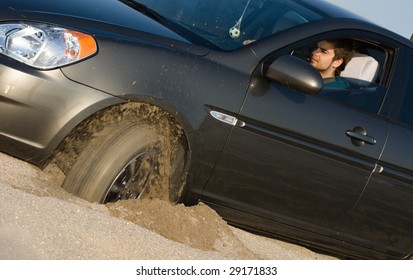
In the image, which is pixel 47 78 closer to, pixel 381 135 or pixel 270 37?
pixel 270 37

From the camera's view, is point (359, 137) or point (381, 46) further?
point (381, 46)

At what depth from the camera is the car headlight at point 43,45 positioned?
5023mm

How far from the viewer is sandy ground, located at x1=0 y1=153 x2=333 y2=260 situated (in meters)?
4.51

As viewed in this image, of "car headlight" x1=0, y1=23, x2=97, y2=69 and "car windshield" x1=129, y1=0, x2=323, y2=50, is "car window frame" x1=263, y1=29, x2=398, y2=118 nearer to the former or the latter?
"car windshield" x1=129, y1=0, x2=323, y2=50

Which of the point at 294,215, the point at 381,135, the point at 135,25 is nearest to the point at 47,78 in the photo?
the point at 135,25

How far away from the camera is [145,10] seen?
19.7 ft

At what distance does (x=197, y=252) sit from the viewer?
5.34m

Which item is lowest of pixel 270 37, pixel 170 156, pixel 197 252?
pixel 197 252

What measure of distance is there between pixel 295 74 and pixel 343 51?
923mm

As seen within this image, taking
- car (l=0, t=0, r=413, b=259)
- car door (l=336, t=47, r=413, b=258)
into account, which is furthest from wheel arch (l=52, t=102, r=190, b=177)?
car door (l=336, t=47, r=413, b=258)

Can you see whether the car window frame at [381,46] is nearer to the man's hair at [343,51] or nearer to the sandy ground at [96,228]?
the man's hair at [343,51]

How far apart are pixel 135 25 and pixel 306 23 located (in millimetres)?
1153

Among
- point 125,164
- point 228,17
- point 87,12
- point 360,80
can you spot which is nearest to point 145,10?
point 228,17

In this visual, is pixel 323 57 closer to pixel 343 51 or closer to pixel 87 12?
pixel 343 51
